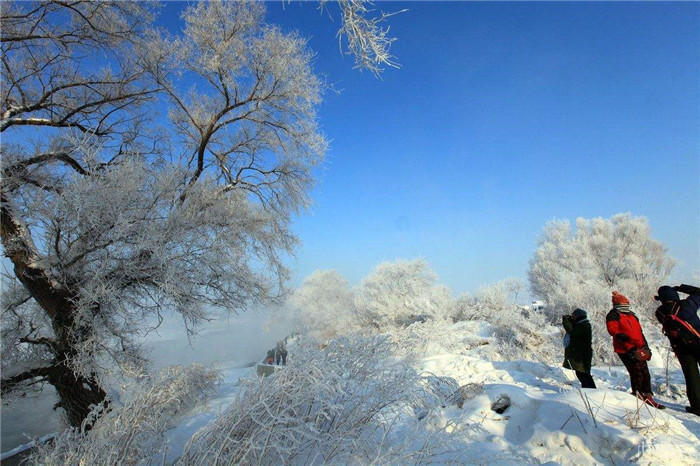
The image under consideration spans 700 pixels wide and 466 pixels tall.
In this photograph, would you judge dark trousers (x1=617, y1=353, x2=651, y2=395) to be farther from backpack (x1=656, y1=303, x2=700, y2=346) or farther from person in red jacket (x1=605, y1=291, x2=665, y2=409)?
backpack (x1=656, y1=303, x2=700, y2=346)

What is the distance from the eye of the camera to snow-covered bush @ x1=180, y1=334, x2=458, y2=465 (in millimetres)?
1984

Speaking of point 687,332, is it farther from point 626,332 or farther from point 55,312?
point 55,312

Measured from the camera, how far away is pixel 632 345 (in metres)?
4.28

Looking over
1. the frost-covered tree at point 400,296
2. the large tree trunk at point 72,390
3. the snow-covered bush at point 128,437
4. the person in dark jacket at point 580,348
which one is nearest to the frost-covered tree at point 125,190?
the large tree trunk at point 72,390

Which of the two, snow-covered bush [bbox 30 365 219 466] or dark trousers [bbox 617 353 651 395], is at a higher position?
snow-covered bush [bbox 30 365 219 466]

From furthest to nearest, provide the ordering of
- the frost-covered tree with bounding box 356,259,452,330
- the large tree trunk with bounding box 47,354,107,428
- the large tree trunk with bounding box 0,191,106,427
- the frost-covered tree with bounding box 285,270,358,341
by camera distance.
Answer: the frost-covered tree with bounding box 285,270,358,341, the frost-covered tree with bounding box 356,259,452,330, the large tree trunk with bounding box 47,354,107,428, the large tree trunk with bounding box 0,191,106,427

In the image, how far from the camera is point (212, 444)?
199 centimetres

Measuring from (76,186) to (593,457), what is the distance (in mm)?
6515

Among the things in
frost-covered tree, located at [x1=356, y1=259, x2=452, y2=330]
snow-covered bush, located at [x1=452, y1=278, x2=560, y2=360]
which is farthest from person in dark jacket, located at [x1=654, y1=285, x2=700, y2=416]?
frost-covered tree, located at [x1=356, y1=259, x2=452, y2=330]

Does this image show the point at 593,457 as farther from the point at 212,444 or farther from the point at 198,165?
the point at 198,165

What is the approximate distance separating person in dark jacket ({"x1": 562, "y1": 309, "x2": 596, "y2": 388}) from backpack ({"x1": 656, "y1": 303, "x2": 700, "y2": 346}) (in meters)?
1.08

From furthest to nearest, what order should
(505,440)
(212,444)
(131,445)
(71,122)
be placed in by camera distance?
1. (71,122)
2. (505,440)
3. (131,445)
4. (212,444)

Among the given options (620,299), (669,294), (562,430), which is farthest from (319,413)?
(669,294)

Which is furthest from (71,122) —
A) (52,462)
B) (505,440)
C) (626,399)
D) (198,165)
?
(626,399)
